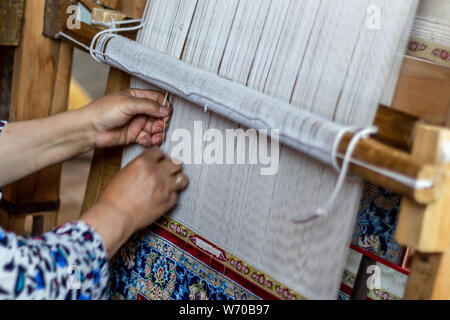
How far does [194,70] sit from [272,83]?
0.53ft

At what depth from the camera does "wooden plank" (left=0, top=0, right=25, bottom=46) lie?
142 centimetres

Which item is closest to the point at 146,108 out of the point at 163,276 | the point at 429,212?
the point at 163,276

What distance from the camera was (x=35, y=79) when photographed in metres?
1.51

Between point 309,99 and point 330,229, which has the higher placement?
point 309,99

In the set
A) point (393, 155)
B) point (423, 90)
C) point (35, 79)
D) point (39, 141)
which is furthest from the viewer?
point (35, 79)

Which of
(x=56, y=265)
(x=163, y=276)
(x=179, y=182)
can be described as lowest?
(x=163, y=276)

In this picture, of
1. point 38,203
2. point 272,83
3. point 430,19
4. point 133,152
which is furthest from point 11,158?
point 430,19

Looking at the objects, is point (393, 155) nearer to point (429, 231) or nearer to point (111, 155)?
point (429, 231)

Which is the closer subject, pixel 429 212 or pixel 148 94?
pixel 429 212

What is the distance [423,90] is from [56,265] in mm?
674

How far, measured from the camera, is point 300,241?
2.88ft

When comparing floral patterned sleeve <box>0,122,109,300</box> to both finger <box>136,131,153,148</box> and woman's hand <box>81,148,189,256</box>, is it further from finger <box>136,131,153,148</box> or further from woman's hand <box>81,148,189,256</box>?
finger <box>136,131,153,148</box>
